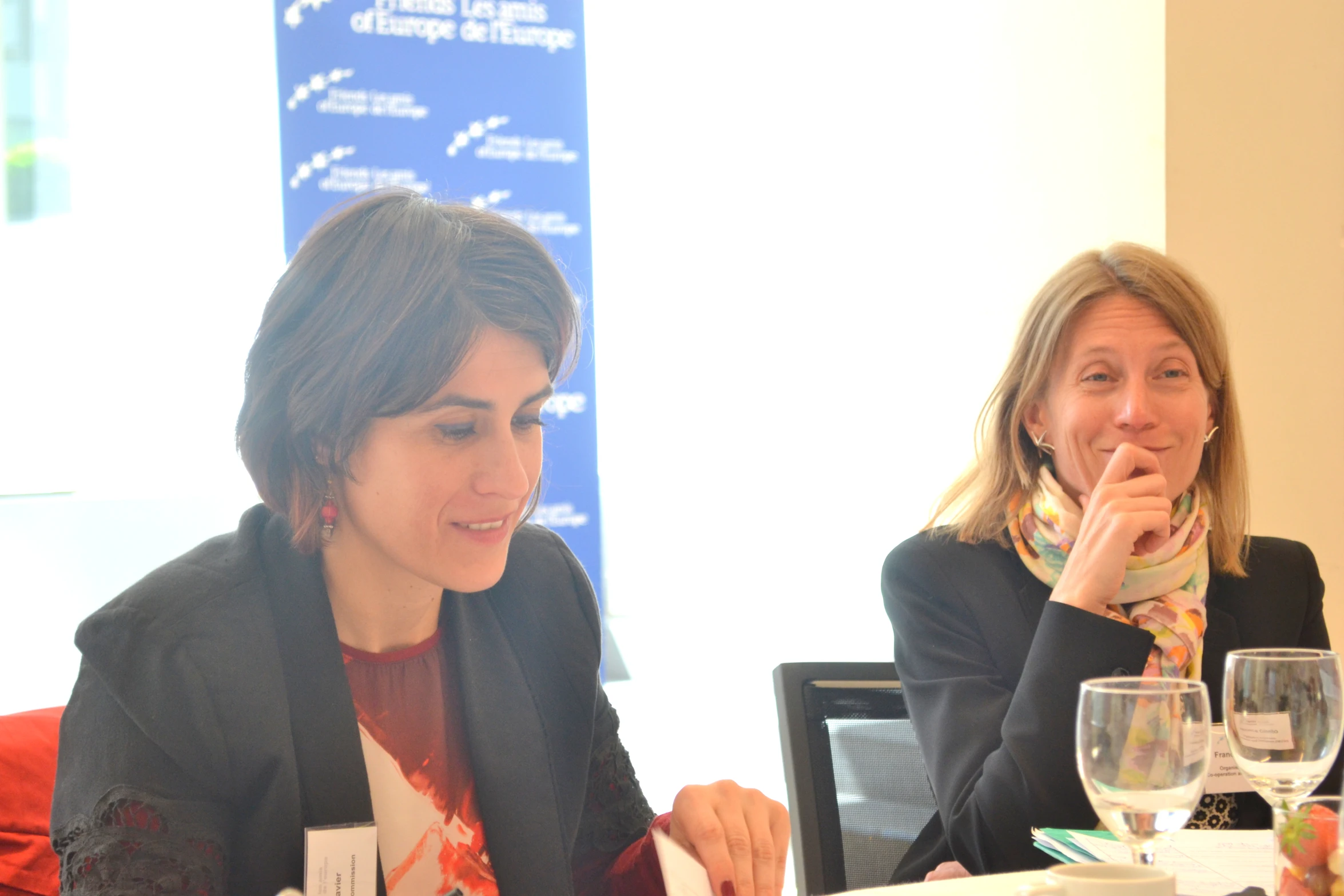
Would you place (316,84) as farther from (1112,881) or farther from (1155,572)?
(1112,881)

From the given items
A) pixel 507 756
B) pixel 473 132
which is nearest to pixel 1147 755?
pixel 507 756

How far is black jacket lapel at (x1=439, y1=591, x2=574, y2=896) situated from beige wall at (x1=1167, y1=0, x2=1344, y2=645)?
6.78 ft

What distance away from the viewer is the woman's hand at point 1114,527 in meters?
1.70

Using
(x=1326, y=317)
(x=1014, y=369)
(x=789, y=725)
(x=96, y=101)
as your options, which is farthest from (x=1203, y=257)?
(x=96, y=101)

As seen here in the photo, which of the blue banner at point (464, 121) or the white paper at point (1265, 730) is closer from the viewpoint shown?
the white paper at point (1265, 730)

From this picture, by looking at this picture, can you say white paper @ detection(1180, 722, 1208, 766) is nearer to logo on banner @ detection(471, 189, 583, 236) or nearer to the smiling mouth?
the smiling mouth

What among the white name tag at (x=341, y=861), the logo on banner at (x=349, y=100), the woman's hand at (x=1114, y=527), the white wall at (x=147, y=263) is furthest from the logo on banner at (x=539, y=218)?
the white name tag at (x=341, y=861)

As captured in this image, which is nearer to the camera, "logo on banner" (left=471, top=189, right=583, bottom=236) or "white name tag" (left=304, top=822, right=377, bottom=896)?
"white name tag" (left=304, top=822, right=377, bottom=896)

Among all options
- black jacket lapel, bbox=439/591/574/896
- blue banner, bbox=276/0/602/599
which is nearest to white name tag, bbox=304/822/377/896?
black jacket lapel, bbox=439/591/574/896

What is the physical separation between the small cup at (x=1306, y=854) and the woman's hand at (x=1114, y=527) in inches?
24.8

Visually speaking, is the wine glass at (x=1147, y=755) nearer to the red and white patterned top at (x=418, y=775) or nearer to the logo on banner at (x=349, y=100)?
the red and white patterned top at (x=418, y=775)

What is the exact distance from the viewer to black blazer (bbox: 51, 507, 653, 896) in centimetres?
120

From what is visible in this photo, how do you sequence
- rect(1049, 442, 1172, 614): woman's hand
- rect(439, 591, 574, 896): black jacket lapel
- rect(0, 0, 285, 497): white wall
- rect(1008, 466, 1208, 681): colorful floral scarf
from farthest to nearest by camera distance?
rect(0, 0, 285, 497): white wall → rect(1008, 466, 1208, 681): colorful floral scarf → rect(1049, 442, 1172, 614): woman's hand → rect(439, 591, 574, 896): black jacket lapel

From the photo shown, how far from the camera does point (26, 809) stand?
53.9 inches
